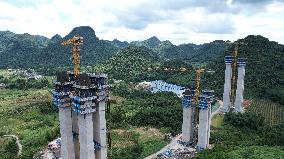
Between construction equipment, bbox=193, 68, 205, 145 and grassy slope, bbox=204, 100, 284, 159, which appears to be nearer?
grassy slope, bbox=204, 100, 284, 159

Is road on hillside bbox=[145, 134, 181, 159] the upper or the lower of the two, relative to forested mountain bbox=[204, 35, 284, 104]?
lower

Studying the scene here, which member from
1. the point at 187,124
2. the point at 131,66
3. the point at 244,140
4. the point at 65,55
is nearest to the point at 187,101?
the point at 187,124

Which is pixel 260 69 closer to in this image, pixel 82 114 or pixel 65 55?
pixel 82 114

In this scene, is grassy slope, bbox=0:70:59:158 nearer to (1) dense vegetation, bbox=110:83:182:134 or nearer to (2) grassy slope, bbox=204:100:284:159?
(1) dense vegetation, bbox=110:83:182:134

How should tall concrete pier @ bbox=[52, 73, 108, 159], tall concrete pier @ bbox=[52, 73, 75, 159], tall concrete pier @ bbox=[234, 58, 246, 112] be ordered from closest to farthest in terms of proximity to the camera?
tall concrete pier @ bbox=[52, 73, 108, 159] → tall concrete pier @ bbox=[52, 73, 75, 159] → tall concrete pier @ bbox=[234, 58, 246, 112]

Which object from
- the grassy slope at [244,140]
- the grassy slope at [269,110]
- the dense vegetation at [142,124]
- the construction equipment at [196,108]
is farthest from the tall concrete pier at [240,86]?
the construction equipment at [196,108]

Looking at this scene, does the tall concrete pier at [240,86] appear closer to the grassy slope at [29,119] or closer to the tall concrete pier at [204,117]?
the tall concrete pier at [204,117]

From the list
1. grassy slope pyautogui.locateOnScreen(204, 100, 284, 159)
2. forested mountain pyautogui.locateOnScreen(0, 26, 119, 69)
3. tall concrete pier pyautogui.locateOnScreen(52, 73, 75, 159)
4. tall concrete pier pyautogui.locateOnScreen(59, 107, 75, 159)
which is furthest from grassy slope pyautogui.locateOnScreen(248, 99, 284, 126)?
forested mountain pyautogui.locateOnScreen(0, 26, 119, 69)
